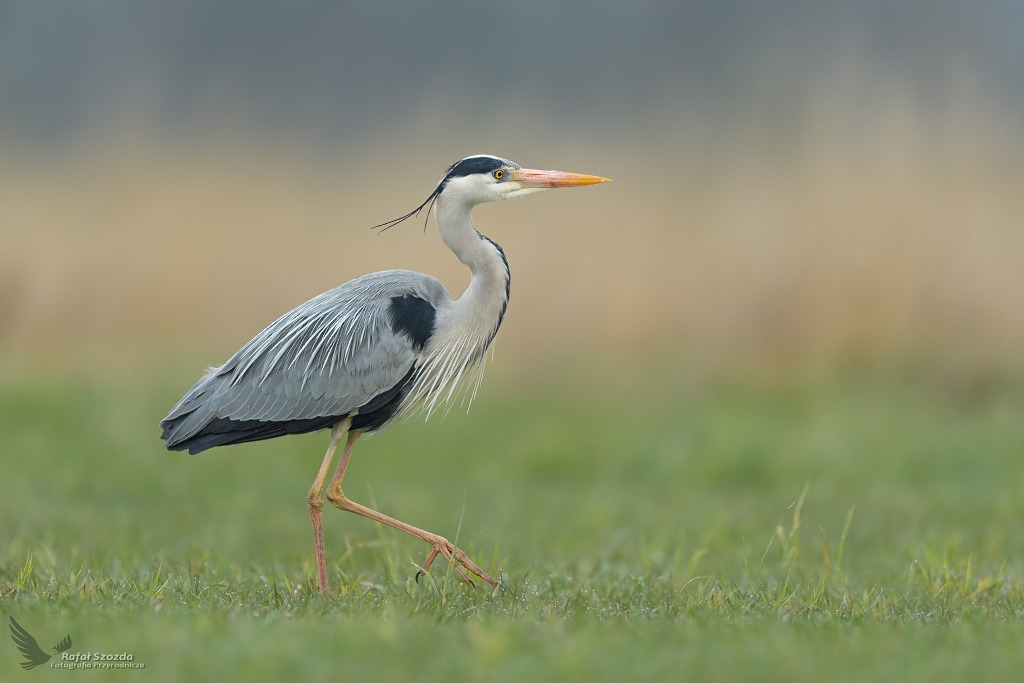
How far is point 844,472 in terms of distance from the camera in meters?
10.4

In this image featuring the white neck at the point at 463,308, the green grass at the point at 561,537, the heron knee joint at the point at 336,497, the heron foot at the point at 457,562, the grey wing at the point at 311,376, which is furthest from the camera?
the heron knee joint at the point at 336,497

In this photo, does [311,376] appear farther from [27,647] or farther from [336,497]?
[27,647]

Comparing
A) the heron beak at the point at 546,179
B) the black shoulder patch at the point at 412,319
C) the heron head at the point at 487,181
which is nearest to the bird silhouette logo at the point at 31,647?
the black shoulder patch at the point at 412,319

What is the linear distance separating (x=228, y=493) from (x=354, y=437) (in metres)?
3.90

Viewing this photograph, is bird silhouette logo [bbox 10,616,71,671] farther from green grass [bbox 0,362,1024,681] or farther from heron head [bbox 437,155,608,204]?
heron head [bbox 437,155,608,204]

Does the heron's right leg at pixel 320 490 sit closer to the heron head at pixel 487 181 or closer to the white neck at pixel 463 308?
the white neck at pixel 463 308

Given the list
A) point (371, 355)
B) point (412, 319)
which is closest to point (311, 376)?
point (371, 355)

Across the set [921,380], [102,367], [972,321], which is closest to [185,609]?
[102,367]

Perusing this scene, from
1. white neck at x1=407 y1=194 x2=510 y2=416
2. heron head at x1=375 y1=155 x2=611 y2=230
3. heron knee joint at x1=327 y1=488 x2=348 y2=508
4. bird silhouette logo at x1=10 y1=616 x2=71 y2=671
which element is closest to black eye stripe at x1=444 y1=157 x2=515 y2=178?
heron head at x1=375 y1=155 x2=611 y2=230

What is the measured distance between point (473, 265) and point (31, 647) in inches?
117

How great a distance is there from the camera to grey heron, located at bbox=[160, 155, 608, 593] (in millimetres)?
5965

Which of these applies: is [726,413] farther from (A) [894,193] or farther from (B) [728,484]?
(A) [894,193]

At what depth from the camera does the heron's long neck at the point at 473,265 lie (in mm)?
6129

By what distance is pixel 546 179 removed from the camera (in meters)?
6.26
